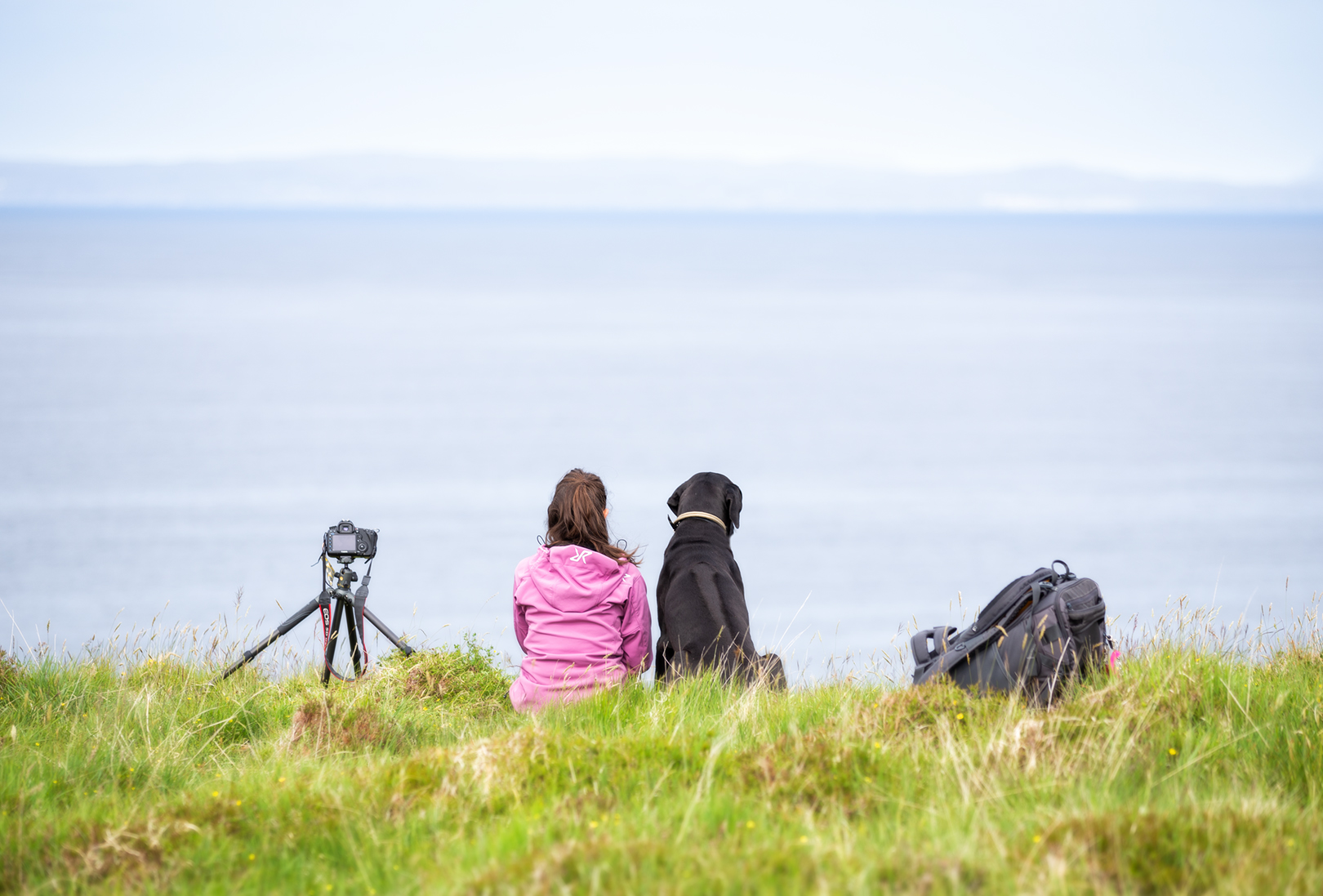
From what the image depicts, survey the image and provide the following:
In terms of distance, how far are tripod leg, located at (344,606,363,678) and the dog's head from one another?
5.43 ft

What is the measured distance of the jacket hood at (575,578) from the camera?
14.1 ft

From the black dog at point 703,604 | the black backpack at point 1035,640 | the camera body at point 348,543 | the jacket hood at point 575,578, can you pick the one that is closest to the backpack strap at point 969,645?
the black backpack at point 1035,640

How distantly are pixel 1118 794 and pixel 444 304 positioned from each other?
7747 inches

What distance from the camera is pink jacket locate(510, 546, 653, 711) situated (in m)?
4.25

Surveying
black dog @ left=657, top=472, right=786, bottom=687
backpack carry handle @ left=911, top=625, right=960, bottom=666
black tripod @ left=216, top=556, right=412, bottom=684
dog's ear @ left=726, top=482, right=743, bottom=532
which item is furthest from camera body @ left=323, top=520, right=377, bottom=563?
backpack carry handle @ left=911, top=625, right=960, bottom=666

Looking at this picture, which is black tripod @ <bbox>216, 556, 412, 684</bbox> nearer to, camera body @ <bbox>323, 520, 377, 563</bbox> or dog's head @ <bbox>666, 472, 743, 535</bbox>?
camera body @ <bbox>323, 520, 377, 563</bbox>

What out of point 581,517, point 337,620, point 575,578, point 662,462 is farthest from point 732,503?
point 662,462

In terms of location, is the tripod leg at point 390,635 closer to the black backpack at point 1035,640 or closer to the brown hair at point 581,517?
the brown hair at point 581,517

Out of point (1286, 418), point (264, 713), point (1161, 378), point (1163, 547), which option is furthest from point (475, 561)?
point (1161, 378)

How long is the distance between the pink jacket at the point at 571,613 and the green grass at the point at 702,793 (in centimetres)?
23

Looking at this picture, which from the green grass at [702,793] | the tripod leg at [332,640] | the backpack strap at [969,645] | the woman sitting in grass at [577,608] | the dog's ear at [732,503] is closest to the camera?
the green grass at [702,793]

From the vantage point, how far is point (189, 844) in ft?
8.84

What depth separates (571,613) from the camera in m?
4.30

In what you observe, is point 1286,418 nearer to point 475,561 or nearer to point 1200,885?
point 475,561
